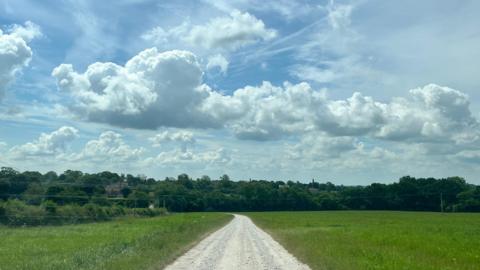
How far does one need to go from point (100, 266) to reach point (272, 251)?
1093 centimetres

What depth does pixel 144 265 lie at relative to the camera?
20734mm

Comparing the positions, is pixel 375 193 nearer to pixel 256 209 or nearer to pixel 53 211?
pixel 256 209

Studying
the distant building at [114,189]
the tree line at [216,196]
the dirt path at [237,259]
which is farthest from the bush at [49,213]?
the distant building at [114,189]

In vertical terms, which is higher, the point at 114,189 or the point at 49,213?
the point at 114,189

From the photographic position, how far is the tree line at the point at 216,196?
3910 inches

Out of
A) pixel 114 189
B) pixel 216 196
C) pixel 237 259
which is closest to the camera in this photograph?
pixel 237 259

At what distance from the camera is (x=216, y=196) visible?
171000mm

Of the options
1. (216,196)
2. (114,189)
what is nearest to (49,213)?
(114,189)

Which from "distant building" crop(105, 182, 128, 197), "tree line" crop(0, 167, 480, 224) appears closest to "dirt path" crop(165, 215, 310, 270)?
"tree line" crop(0, 167, 480, 224)

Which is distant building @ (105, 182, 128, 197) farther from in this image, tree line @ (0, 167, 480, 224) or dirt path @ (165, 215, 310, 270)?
dirt path @ (165, 215, 310, 270)

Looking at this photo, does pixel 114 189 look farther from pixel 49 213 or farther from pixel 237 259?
pixel 237 259

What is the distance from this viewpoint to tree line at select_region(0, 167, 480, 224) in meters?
99.3

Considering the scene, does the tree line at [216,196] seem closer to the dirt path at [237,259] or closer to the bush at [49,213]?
the bush at [49,213]

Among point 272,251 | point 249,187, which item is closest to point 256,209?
point 249,187
